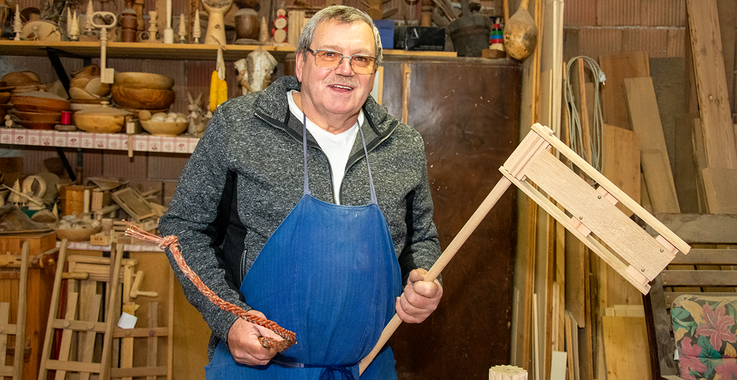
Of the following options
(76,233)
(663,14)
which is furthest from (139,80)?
(663,14)

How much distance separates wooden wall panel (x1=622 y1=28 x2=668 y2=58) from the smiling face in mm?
2375

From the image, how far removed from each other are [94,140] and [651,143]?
3.02 m

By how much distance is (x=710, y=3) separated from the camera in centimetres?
295

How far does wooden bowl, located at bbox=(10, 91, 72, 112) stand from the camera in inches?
112

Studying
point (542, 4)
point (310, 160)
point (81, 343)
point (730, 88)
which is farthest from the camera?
point (730, 88)

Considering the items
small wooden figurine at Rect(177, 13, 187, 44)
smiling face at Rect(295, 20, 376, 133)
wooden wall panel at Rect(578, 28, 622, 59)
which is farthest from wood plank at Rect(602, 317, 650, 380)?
small wooden figurine at Rect(177, 13, 187, 44)

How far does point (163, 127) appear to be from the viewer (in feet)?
9.23

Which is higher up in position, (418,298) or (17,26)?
(17,26)

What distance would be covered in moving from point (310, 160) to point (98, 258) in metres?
1.99

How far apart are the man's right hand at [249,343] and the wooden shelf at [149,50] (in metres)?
1.81

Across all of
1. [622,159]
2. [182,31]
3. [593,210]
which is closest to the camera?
[593,210]

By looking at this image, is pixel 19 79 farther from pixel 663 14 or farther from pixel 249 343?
pixel 663 14

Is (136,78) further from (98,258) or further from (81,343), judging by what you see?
(81,343)

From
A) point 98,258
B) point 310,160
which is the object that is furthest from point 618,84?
point 98,258
